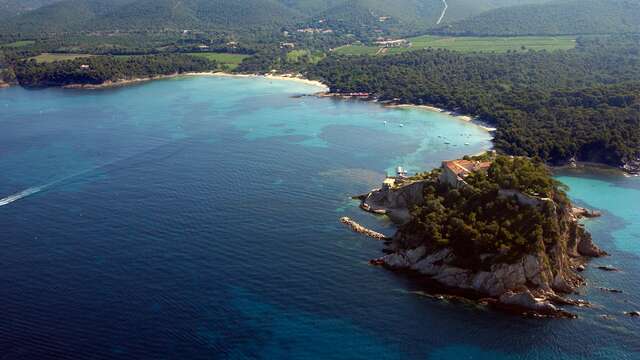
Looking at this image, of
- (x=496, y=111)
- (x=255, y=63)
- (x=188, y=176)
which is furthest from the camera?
(x=255, y=63)

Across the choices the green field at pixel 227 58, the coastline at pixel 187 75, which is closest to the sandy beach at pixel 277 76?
the coastline at pixel 187 75

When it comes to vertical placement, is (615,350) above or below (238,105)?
below

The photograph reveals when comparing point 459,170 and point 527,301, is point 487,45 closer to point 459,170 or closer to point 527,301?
point 459,170

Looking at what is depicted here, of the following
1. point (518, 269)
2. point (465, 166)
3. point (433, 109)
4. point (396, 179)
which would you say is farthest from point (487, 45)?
point (518, 269)

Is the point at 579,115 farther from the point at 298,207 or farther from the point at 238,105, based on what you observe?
the point at 238,105

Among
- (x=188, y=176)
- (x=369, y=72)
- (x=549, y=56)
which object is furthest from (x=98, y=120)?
(x=549, y=56)

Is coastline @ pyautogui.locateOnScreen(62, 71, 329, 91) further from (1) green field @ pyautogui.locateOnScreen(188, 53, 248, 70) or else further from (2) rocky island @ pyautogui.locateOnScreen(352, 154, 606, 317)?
(2) rocky island @ pyautogui.locateOnScreen(352, 154, 606, 317)

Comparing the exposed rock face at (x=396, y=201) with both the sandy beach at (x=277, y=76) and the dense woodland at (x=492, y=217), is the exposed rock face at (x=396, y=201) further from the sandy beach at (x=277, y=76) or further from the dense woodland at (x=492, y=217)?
the sandy beach at (x=277, y=76)
